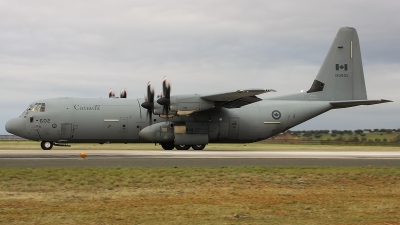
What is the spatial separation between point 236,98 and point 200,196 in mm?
21314

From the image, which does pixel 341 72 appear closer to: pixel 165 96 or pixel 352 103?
pixel 352 103

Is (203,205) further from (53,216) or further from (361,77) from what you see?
(361,77)

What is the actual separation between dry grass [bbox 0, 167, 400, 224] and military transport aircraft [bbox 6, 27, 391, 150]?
15949 mm

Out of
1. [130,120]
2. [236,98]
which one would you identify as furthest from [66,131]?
[236,98]

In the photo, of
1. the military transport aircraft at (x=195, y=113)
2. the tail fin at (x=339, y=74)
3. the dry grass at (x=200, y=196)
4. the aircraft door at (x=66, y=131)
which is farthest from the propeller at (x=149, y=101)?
the dry grass at (x=200, y=196)

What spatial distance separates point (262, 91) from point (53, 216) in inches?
917

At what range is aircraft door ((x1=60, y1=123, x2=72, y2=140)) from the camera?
113ft

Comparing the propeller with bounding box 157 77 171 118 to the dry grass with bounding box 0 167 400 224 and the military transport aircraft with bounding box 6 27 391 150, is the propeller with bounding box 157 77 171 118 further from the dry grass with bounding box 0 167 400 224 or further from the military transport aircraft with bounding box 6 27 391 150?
the dry grass with bounding box 0 167 400 224

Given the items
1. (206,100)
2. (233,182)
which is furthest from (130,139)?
(233,182)

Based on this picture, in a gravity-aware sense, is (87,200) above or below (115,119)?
below

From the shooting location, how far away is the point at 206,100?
34.2 metres

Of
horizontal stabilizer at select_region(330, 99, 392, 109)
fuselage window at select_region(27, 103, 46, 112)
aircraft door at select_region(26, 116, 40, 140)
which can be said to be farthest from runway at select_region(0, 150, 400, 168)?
horizontal stabilizer at select_region(330, 99, 392, 109)

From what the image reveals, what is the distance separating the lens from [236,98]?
1345 inches

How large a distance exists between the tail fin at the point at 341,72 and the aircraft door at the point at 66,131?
1928 cm
